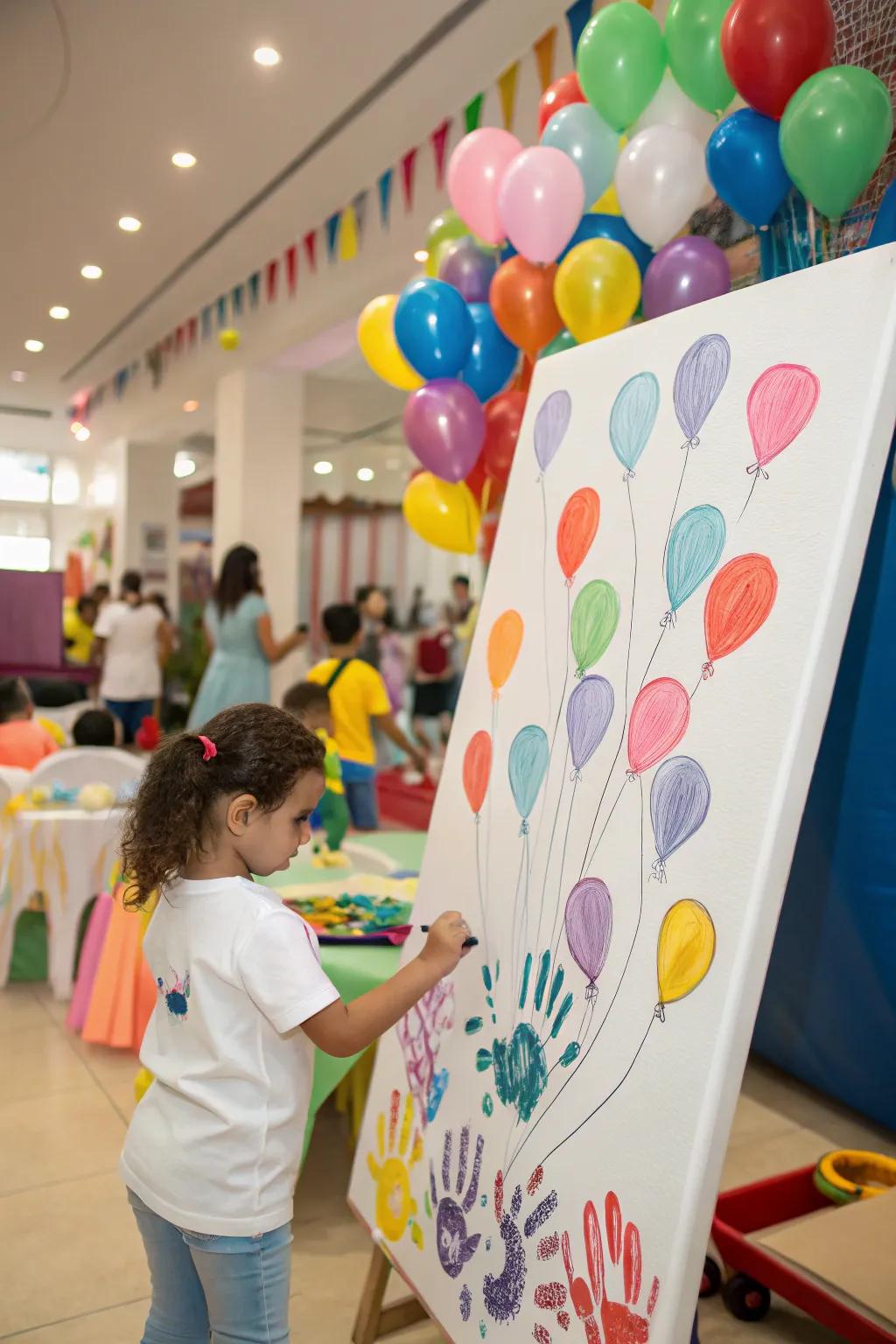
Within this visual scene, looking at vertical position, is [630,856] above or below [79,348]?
below

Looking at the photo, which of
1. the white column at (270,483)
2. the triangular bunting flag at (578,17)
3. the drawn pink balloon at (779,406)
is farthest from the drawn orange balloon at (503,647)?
the white column at (270,483)

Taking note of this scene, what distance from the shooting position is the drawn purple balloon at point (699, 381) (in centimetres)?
135

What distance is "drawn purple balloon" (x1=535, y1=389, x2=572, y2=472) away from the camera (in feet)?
5.47

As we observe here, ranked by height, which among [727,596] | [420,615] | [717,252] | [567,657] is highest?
[717,252]

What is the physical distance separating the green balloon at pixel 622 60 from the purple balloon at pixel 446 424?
73 cm

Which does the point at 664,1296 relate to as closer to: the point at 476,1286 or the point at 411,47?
the point at 476,1286

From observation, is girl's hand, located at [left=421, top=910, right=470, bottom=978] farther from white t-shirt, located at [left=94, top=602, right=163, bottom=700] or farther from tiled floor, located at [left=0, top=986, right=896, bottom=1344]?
white t-shirt, located at [left=94, top=602, right=163, bottom=700]

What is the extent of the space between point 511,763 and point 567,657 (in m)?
0.18

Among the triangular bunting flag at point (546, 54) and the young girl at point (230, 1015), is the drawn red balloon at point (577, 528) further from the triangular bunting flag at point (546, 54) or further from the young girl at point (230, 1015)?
the triangular bunting flag at point (546, 54)

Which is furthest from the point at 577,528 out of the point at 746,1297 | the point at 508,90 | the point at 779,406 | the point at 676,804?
the point at 508,90

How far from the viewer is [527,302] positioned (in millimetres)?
2527

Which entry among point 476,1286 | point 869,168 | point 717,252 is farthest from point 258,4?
point 476,1286

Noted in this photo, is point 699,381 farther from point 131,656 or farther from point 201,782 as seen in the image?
point 131,656

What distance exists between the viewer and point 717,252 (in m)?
2.21
